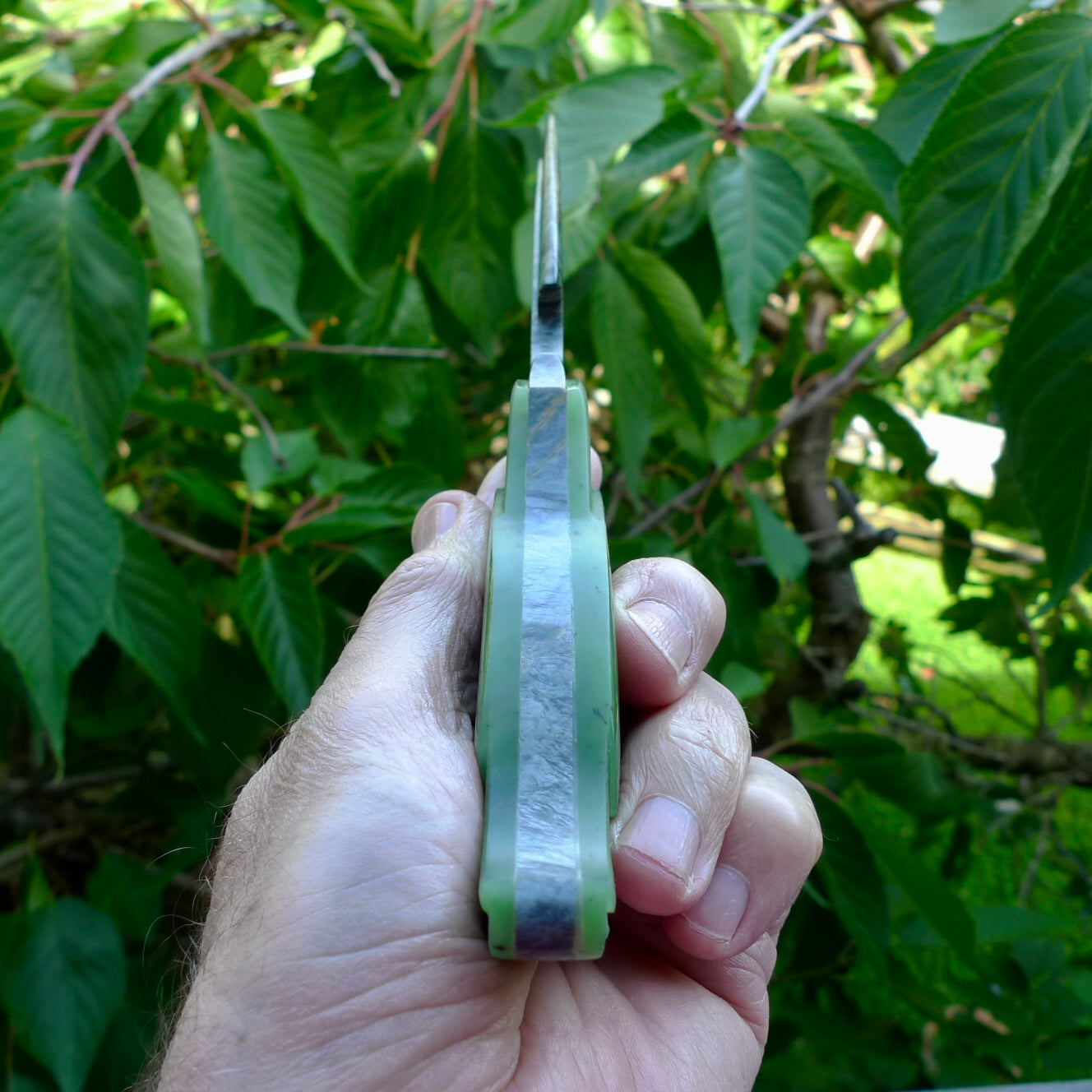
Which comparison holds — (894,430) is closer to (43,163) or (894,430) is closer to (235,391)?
(235,391)

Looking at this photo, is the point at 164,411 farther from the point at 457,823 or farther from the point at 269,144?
the point at 457,823

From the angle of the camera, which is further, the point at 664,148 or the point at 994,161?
the point at 664,148

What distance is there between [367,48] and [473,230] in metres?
0.16

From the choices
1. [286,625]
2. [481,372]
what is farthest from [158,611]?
[481,372]

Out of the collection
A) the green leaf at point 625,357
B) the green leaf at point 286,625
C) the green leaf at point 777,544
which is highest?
the green leaf at point 625,357

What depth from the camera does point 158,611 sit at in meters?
0.57

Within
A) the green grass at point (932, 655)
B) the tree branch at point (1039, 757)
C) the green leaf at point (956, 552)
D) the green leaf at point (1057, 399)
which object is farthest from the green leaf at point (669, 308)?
the green grass at point (932, 655)

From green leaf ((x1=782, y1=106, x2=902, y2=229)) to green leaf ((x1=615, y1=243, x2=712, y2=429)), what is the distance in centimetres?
11

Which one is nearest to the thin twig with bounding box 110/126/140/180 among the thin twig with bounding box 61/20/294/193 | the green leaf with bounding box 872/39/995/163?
the thin twig with bounding box 61/20/294/193

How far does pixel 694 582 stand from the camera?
41 centimetres

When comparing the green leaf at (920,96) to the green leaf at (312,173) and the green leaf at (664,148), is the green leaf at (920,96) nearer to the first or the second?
the green leaf at (664,148)

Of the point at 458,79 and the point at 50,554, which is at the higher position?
the point at 458,79

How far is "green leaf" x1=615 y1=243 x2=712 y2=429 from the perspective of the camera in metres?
0.62

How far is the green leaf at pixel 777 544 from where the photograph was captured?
2.34ft
